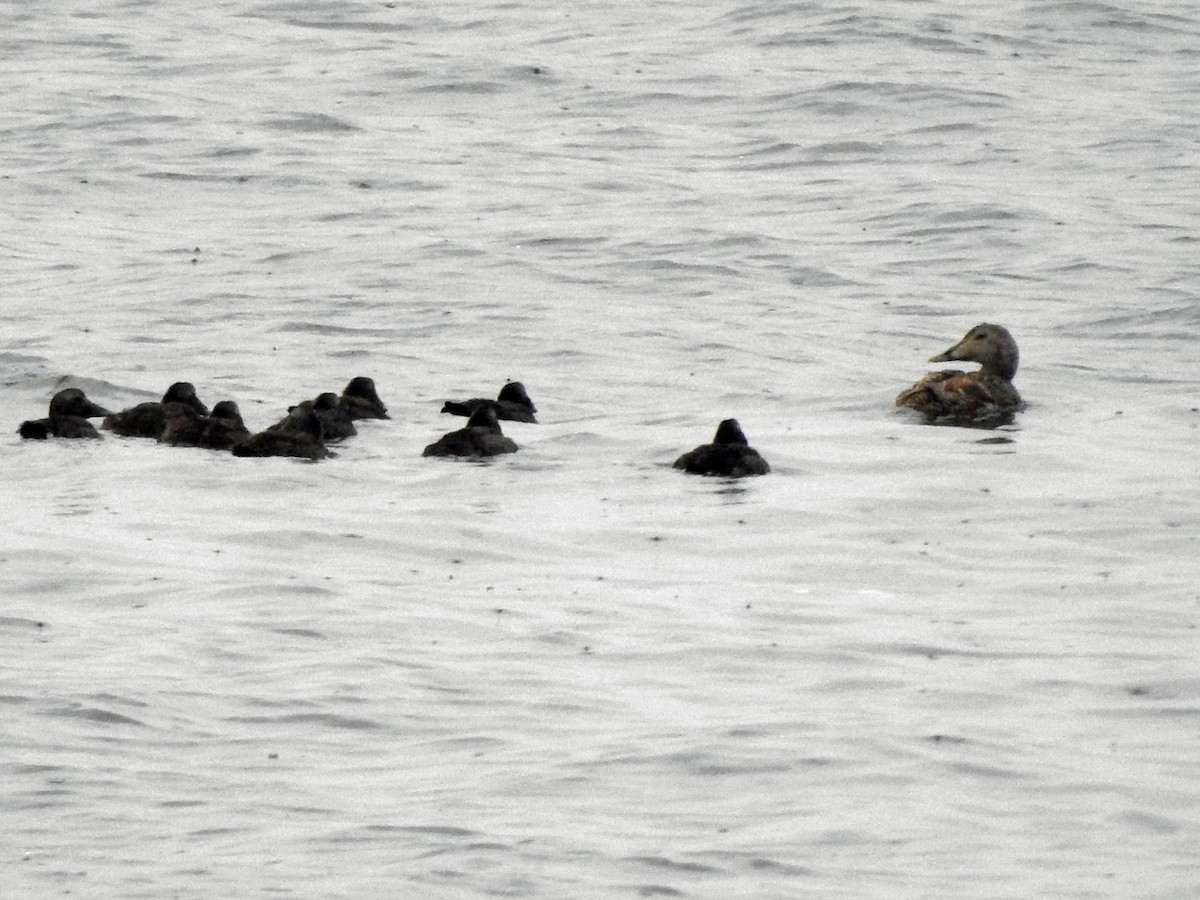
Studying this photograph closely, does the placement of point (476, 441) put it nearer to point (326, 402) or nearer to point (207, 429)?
point (326, 402)

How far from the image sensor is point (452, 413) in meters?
16.6

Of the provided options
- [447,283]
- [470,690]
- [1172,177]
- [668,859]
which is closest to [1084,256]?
[1172,177]

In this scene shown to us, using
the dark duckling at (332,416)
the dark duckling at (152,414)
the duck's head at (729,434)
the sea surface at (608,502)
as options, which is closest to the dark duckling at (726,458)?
the duck's head at (729,434)

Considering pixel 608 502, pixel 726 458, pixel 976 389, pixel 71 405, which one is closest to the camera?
pixel 608 502

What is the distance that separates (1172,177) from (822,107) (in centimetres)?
522

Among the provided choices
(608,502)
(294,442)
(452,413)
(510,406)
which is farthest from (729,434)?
(294,442)

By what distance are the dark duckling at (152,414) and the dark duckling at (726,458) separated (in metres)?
3.31

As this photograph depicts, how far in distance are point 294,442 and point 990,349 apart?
558 cm

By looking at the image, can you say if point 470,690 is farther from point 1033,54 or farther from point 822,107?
point 1033,54

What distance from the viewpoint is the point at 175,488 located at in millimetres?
14453

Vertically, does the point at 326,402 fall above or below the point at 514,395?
above

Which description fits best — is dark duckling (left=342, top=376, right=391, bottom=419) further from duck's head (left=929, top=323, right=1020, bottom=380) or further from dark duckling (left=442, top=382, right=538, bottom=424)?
duck's head (left=929, top=323, right=1020, bottom=380)

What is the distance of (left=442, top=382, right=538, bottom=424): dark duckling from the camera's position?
16.5 meters

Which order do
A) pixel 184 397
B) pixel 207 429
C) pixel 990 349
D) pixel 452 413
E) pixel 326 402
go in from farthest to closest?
pixel 990 349
pixel 452 413
pixel 184 397
pixel 326 402
pixel 207 429
